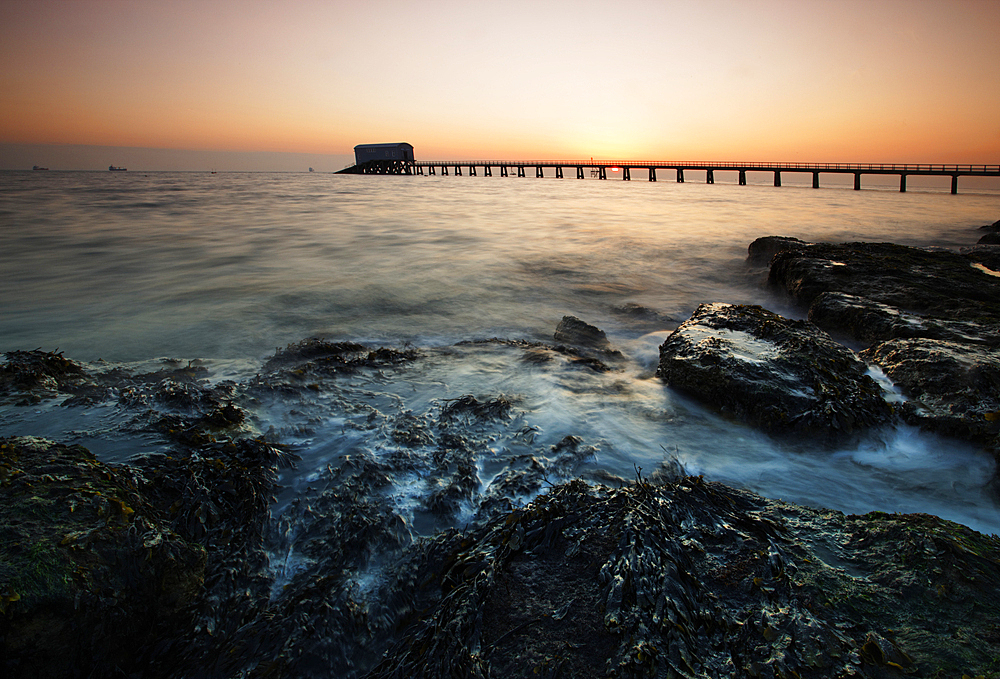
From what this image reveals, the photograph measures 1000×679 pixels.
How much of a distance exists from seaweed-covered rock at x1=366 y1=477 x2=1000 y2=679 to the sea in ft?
1.91

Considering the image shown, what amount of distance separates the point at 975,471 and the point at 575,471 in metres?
2.60

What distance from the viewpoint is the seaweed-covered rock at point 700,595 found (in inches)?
61.1

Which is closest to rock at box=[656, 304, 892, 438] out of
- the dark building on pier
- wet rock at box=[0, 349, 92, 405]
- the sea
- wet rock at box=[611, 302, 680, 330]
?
the sea

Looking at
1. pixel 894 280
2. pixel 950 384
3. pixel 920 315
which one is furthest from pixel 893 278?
pixel 950 384

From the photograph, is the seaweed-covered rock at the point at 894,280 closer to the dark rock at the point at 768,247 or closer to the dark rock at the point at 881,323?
the dark rock at the point at 881,323

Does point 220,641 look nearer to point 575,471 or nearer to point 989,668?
point 575,471

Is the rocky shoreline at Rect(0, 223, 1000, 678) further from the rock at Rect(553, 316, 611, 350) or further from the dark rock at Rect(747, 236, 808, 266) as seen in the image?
the dark rock at Rect(747, 236, 808, 266)

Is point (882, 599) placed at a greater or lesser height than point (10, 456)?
lesser

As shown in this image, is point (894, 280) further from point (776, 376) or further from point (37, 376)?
point (37, 376)

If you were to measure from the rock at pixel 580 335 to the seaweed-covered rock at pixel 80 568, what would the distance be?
168 inches

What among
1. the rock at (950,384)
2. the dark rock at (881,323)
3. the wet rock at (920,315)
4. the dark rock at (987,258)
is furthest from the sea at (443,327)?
the dark rock at (987,258)

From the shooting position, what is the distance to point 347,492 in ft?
8.76

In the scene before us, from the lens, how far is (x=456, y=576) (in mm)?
2105

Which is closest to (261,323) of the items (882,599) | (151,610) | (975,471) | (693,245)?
(151,610)
